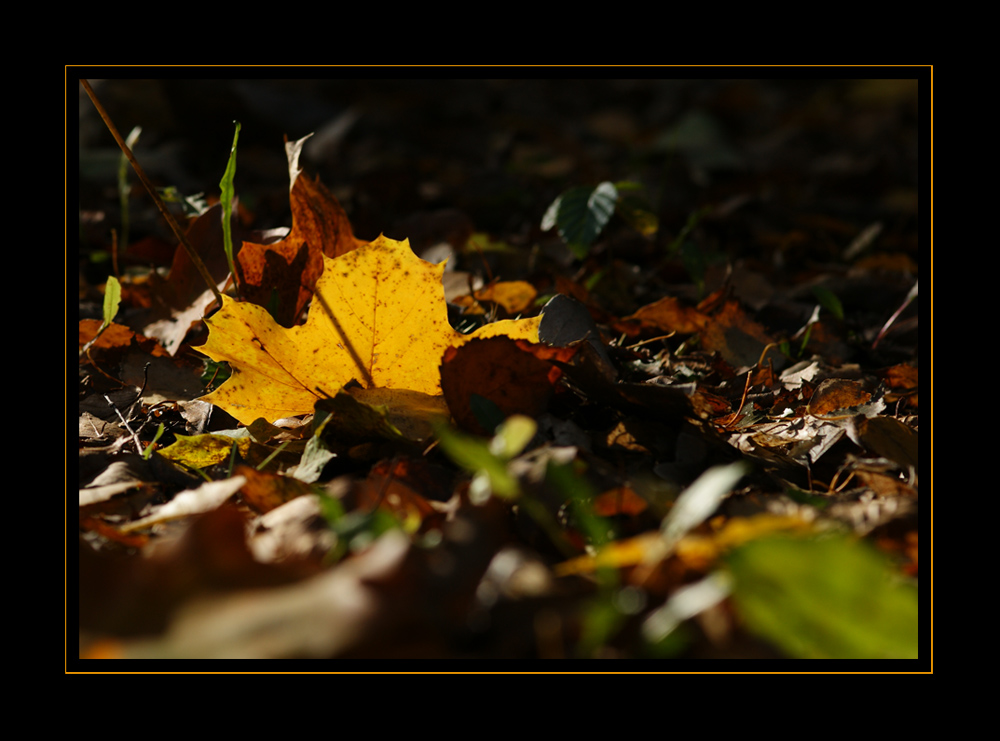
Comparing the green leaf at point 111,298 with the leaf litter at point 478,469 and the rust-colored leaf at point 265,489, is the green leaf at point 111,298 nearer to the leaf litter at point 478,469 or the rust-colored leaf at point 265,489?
the leaf litter at point 478,469

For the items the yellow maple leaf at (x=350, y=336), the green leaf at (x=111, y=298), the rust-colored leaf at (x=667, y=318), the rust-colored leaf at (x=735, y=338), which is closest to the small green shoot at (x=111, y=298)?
the green leaf at (x=111, y=298)

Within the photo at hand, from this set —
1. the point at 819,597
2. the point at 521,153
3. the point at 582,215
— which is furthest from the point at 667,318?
the point at 521,153

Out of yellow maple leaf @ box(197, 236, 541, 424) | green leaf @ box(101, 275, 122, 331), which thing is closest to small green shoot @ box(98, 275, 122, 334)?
green leaf @ box(101, 275, 122, 331)

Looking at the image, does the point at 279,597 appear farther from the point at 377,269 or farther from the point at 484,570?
the point at 377,269

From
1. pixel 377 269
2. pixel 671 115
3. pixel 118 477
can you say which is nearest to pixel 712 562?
pixel 377 269

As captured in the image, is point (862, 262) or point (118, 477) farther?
point (862, 262)

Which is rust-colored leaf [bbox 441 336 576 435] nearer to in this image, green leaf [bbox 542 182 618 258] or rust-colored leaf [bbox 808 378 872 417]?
rust-colored leaf [bbox 808 378 872 417]

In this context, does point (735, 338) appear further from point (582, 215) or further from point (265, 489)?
point (265, 489)

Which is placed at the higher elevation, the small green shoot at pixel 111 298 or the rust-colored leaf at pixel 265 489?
the small green shoot at pixel 111 298
